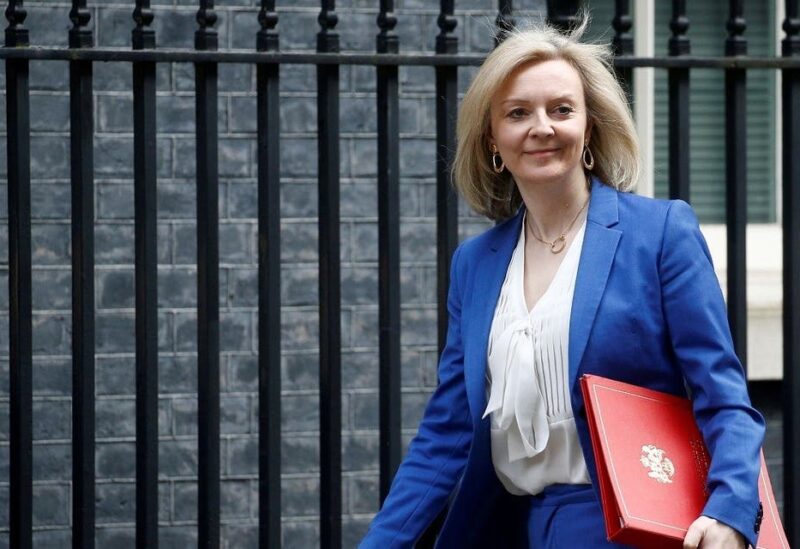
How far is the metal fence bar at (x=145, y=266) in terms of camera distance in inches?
136

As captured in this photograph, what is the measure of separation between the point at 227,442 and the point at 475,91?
8.26 ft

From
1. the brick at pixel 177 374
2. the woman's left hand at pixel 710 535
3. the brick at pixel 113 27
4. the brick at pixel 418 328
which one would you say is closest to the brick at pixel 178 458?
the brick at pixel 177 374

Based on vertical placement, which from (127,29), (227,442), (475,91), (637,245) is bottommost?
(227,442)

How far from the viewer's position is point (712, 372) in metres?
2.56

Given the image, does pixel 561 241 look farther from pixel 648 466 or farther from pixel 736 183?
pixel 736 183

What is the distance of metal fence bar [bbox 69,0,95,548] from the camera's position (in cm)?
345

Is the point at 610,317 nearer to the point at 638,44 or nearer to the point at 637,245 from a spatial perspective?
the point at 637,245

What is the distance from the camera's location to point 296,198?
5.09 metres

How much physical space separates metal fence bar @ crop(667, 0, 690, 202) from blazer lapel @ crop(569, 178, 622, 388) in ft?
3.01

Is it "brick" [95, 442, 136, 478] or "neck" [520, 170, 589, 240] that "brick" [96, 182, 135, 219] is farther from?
"neck" [520, 170, 589, 240]

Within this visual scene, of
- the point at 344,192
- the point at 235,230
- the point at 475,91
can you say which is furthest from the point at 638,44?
the point at 475,91

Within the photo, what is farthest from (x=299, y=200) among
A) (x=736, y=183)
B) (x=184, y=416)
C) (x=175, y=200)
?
(x=736, y=183)

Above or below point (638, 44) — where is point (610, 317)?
below

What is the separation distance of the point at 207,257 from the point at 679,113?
4.06 feet
